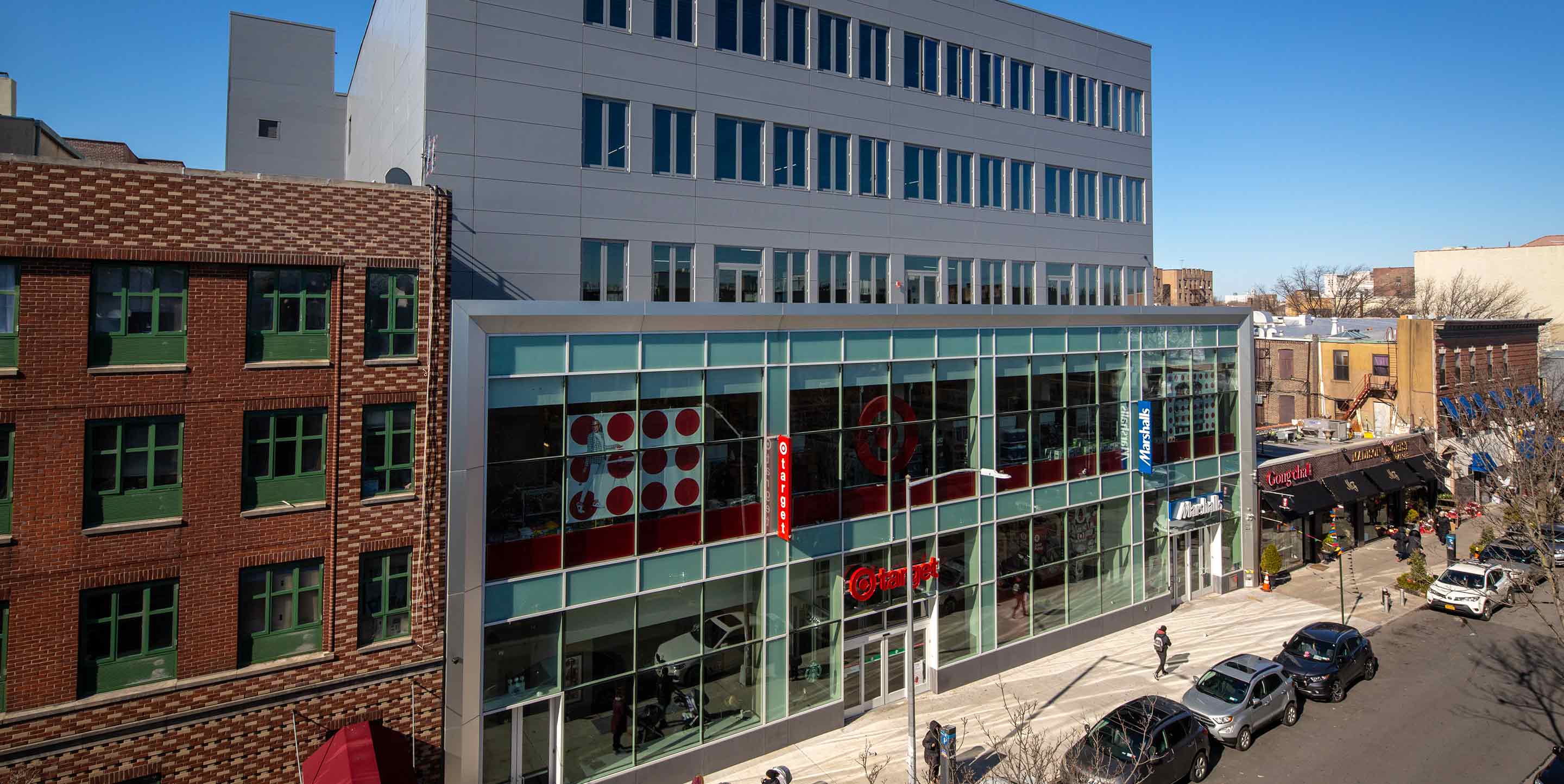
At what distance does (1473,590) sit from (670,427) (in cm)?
3114

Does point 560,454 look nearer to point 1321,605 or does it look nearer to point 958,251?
point 958,251

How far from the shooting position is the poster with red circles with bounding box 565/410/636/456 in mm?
17672

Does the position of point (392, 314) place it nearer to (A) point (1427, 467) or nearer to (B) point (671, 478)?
(B) point (671, 478)

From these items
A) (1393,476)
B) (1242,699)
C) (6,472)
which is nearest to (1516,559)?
(1393,476)

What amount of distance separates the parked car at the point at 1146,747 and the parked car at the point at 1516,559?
66.3 ft

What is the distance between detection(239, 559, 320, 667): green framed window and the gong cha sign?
12.6 m

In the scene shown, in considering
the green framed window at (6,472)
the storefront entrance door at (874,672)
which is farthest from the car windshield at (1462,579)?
the green framed window at (6,472)

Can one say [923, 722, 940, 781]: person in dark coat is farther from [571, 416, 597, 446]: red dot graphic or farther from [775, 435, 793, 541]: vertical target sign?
[571, 416, 597, 446]: red dot graphic

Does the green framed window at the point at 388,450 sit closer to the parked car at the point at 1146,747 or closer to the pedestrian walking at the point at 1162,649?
the parked car at the point at 1146,747

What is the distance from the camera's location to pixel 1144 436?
28.0 meters

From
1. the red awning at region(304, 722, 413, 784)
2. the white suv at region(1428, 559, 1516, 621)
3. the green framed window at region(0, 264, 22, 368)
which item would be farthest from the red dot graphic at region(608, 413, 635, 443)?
the white suv at region(1428, 559, 1516, 621)

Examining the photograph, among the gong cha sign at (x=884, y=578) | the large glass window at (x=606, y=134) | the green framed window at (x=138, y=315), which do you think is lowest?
the gong cha sign at (x=884, y=578)

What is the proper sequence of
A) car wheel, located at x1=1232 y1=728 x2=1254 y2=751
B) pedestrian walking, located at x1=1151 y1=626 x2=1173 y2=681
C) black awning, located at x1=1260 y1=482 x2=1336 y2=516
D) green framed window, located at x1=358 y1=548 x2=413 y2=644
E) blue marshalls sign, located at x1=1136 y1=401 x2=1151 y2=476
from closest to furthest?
green framed window, located at x1=358 y1=548 x2=413 y2=644, car wheel, located at x1=1232 y1=728 x2=1254 y2=751, pedestrian walking, located at x1=1151 y1=626 x2=1173 y2=681, blue marshalls sign, located at x1=1136 y1=401 x2=1151 y2=476, black awning, located at x1=1260 y1=482 x2=1336 y2=516

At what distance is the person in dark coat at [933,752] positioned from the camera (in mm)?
18375
